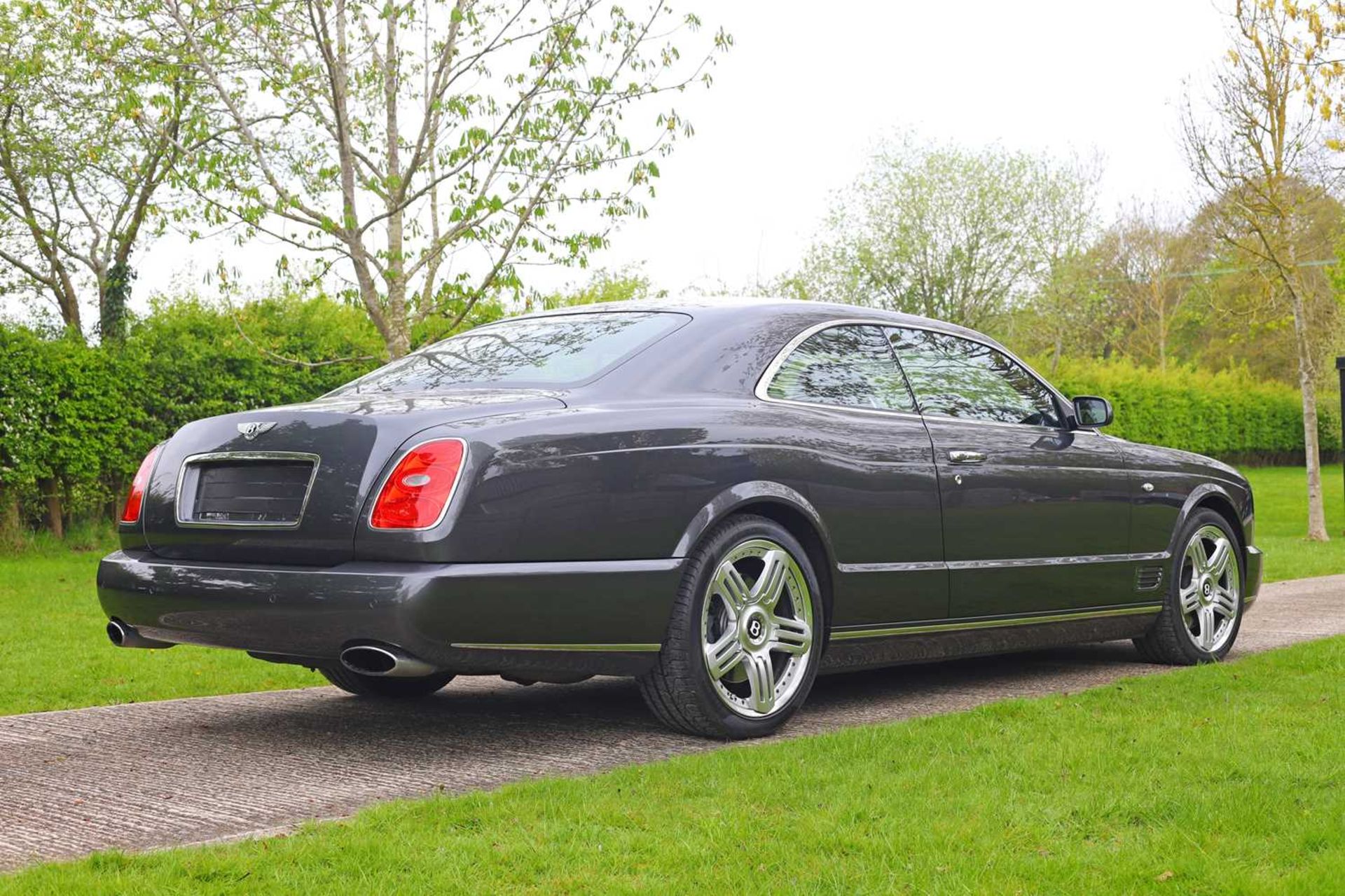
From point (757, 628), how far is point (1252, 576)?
11.9 feet

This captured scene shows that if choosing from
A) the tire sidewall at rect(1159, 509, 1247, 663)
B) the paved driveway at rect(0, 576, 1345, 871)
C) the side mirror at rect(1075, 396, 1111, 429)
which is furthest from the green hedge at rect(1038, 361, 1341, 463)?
the paved driveway at rect(0, 576, 1345, 871)

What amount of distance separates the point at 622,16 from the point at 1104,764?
867cm

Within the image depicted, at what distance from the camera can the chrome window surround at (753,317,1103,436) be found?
5547 mm

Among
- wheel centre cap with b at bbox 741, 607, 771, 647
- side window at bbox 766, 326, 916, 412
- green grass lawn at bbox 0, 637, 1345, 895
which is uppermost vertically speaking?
side window at bbox 766, 326, 916, 412

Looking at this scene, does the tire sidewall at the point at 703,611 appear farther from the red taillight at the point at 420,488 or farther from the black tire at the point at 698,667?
the red taillight at the point at 420,488

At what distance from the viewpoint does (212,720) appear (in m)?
5.74

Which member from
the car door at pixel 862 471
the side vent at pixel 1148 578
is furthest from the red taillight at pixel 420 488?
the side vent at pixel 1148 578

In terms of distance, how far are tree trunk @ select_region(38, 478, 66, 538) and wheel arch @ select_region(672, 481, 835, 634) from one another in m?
11.3

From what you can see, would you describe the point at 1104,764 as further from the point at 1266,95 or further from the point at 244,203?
the point at 1266,95

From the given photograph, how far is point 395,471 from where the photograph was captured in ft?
14.9

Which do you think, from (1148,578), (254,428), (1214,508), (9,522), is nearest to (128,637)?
(254,428)

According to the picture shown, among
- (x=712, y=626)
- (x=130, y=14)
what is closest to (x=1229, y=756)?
(x=712, y=626)

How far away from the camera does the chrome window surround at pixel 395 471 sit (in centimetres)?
446

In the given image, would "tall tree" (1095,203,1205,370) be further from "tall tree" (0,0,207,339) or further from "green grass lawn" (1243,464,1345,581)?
"tall tree" (0,0,207,339)
